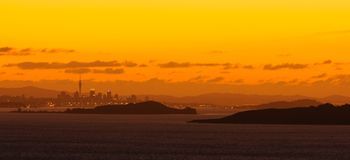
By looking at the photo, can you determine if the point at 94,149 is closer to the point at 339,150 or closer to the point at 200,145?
the point at 200,145

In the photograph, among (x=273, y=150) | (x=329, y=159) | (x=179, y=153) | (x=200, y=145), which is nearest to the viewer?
(x=329, y=159)

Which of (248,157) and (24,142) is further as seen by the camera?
(24,142)

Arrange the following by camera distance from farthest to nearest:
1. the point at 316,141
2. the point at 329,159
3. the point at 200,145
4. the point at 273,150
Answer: the point at 316,141, the point at 200,145, the point at 273,150, the point at 329,159

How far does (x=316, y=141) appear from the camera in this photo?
6663 inches

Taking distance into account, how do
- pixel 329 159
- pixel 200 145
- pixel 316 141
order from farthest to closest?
1. pixel 316 141
2. pixel 200 145
3. pixel 329 159

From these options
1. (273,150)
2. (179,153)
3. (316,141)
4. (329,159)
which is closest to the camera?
(329,159)

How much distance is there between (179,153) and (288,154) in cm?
1491

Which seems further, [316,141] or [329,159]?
[316,141]

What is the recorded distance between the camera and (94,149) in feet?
447

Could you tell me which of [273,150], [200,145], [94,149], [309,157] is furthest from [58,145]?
[309,157]

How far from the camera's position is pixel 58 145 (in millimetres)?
146875

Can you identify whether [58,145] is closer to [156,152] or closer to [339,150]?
[156,152]

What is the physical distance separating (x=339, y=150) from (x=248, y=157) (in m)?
23.0

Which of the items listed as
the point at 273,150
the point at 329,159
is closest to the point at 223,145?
the point at 273,150
